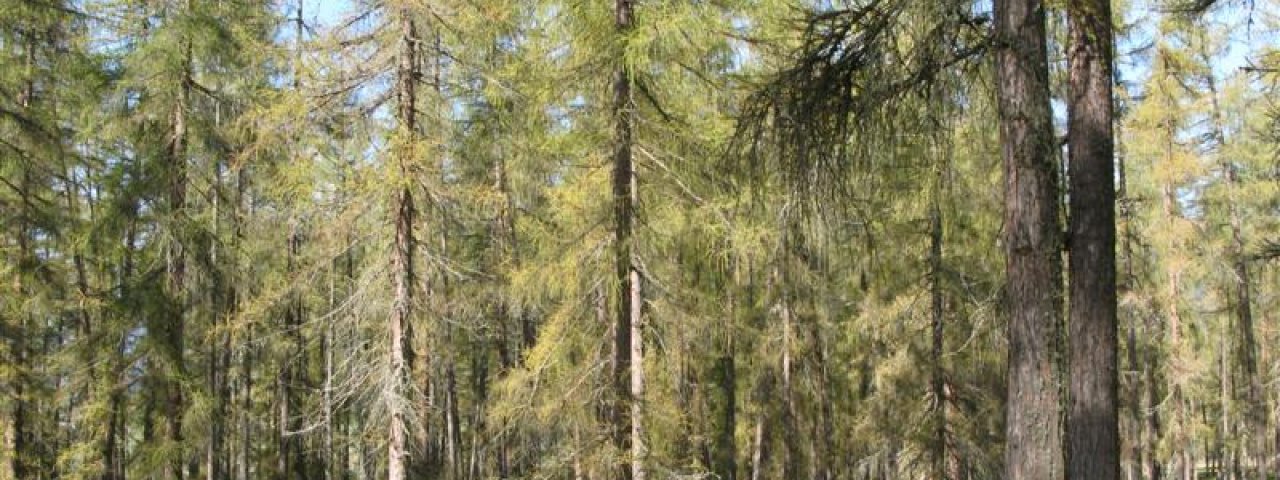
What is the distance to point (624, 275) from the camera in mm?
9922

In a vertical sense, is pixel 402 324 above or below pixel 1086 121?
below

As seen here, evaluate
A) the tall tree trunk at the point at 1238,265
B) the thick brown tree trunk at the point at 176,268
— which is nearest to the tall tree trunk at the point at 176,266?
the thick brown tree trunk at the point at 176,268

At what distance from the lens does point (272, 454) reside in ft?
92.6

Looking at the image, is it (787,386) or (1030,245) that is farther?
(787,386)

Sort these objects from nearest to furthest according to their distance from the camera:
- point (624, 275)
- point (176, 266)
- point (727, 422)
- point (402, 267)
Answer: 1. point (624, 275)
2. point (402, 267)
3. point (176, 266)
4. point (727, 422)

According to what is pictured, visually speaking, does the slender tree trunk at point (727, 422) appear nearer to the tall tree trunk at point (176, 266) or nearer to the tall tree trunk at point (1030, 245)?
the tall tree trunk at point (176, 266)

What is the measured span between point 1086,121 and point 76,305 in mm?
13172

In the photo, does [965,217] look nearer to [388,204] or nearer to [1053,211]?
[388,204]

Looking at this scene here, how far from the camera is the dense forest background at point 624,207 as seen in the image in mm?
4965

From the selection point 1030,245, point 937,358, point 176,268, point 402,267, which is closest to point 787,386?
point 937,358

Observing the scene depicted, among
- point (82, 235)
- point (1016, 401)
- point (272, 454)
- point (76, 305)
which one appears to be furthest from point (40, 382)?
point (272, 454)

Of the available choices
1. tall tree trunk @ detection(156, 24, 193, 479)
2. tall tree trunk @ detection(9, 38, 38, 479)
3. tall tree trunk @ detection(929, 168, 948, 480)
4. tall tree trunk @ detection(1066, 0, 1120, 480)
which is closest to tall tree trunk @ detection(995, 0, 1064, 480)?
tall tree trunk @ detection(1066, 0, 1120, 480)

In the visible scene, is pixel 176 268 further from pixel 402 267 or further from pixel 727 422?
pixel 727 422

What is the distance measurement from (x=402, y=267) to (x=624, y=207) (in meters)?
2.67
